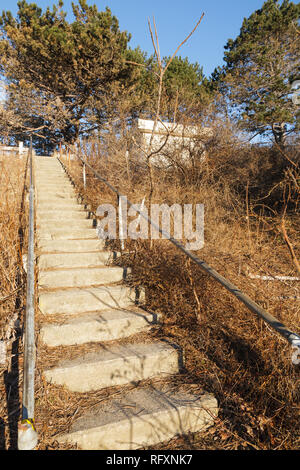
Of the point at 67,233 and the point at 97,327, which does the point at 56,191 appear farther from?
the point at 97,327

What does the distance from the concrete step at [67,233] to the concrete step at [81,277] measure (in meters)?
1.06

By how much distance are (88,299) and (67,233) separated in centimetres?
175

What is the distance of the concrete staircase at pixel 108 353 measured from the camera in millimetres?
1849

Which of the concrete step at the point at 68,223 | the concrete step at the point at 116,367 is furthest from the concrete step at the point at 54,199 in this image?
the concrete step at the point at 116,367

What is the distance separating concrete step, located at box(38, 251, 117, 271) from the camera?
11.6 feet

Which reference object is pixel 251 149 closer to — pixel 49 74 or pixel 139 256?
pixel 139 256

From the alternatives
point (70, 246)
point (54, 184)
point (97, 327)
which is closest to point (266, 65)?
point (54, 184)

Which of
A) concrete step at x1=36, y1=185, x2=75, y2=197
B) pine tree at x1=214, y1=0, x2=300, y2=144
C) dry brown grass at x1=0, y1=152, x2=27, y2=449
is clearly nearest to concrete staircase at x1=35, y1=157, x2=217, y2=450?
dry brown grass at x1=0, y1=152, x2=27, y2=449

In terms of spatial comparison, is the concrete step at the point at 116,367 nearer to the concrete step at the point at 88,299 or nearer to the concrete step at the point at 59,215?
the concrete step at the point at 88,299

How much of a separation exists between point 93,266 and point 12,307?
1.29 meters

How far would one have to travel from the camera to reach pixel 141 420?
6.05 feet

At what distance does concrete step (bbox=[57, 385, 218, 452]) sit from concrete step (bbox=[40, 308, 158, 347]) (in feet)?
2.16

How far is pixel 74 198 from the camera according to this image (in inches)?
245

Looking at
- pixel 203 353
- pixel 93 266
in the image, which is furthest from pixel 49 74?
pixel 203 353
